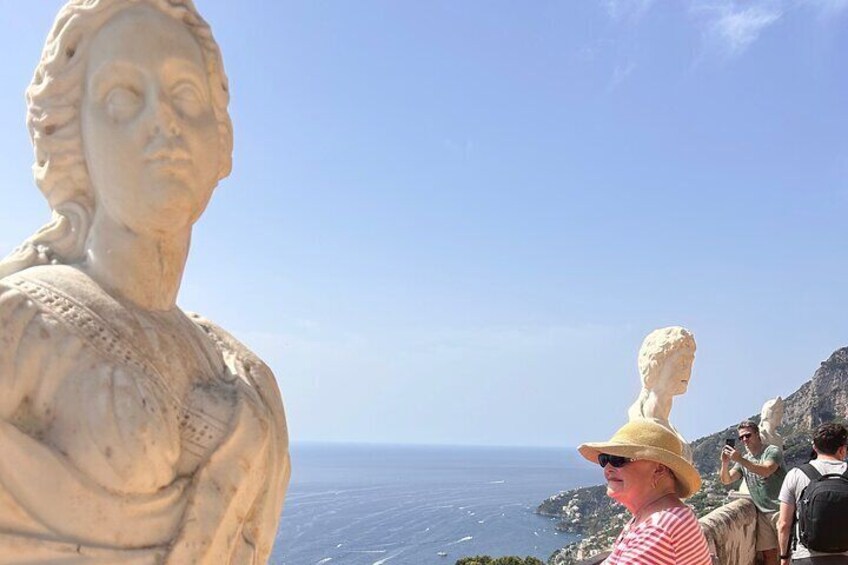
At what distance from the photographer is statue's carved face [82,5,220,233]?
223cm

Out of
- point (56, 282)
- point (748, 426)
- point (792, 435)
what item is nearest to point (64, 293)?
point (56, 282)

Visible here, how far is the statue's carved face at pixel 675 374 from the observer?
624cm

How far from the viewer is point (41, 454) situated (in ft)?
6.15

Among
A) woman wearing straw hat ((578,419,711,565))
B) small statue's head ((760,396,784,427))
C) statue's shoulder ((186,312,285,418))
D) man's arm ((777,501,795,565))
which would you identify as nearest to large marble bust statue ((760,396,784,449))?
small statue's head ((760,396,784,427))

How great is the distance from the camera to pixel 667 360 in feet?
20.6

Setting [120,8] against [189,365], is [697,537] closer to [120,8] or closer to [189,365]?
[189,365]

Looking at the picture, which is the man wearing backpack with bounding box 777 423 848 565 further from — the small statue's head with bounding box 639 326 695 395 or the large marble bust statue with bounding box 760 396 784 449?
the large marble bust statue with bounding box 760 396 784 449

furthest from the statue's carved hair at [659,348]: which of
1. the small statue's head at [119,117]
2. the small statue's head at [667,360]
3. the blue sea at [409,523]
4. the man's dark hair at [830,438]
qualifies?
the blue sea at [409,523]

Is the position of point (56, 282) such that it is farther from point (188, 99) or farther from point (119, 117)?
point (188, 99)

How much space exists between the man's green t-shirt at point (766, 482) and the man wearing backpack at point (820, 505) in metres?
2.23

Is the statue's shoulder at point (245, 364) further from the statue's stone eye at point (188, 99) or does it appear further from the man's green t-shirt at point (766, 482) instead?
the man's green t-shirt at point (766, 482)

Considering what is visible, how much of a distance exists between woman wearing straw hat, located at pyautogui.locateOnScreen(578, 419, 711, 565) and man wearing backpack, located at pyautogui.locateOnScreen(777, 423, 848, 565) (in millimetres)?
2946

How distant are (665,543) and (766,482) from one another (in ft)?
20.7

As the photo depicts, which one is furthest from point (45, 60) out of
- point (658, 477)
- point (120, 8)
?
point (658, 477)
